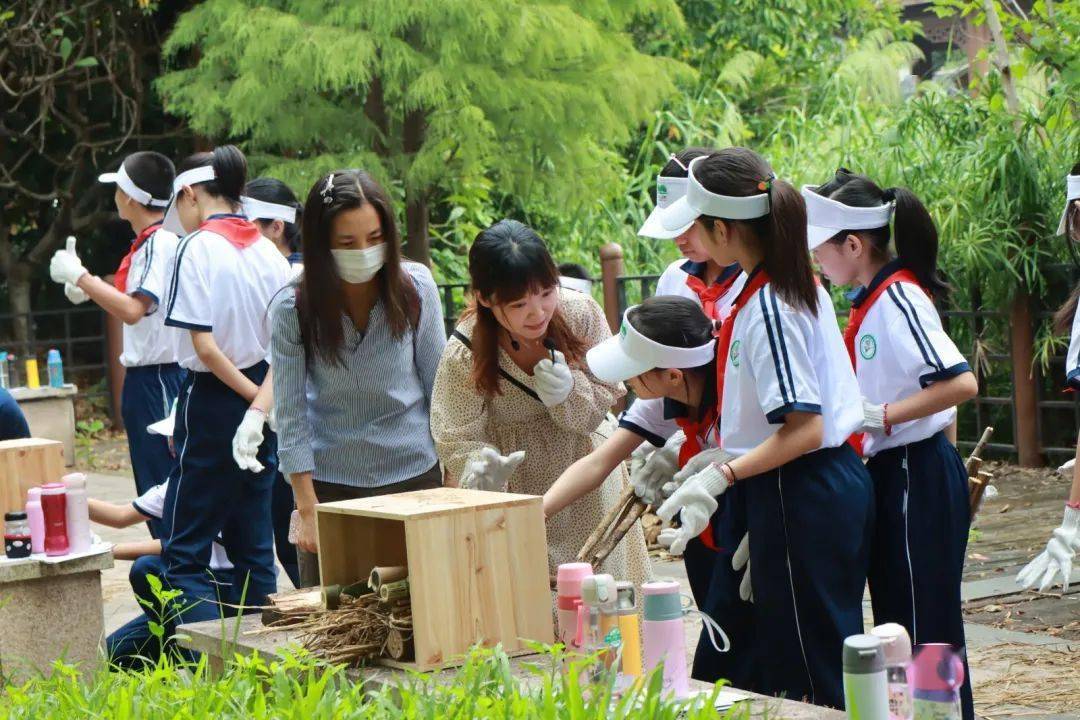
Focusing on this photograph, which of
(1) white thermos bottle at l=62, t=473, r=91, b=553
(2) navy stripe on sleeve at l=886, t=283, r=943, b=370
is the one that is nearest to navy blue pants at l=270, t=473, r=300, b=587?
(1) white thermos bottle at l=62, t=473, r=91, b=553

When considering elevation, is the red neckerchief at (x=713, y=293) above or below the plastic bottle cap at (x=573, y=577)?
above

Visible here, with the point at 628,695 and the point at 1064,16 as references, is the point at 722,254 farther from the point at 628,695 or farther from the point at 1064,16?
the point at 1064,16

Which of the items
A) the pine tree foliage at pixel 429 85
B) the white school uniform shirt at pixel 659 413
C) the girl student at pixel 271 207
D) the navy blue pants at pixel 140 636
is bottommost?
the navy blue pants at pixel 140 636

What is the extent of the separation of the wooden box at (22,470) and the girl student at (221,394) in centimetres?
72

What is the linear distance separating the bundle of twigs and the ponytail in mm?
965

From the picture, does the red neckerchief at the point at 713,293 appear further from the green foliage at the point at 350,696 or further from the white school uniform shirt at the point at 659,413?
the green foliage at the point at 350,696

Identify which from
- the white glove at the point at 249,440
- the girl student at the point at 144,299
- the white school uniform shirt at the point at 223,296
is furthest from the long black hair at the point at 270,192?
the white glove at the point at 249,440

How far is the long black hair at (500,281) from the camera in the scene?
12.3 ft

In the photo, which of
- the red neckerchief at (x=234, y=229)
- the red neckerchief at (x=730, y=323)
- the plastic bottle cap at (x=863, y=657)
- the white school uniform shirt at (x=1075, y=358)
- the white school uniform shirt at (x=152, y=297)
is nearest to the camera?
the plastic bottle cap at (x=863, y=657)

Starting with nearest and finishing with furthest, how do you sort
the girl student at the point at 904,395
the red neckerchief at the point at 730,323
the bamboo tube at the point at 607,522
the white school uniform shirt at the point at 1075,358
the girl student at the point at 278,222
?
the red neckerchief at the point at 730,323, the bamboo tube at the point at 607,522, the girl student at the point at 904,395, the white school uniform shirt at the point at 1075,358, the girl student at the point at 278,222

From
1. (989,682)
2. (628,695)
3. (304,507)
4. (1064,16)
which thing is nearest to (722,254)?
(628,695)

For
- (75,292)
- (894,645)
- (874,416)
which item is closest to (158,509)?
(75,292)

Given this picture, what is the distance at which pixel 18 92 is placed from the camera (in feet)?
45.5

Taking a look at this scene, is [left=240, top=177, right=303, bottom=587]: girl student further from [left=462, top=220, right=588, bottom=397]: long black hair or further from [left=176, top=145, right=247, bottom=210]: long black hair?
[left=462, top=220, right=588, bottom=397]: long black hair
